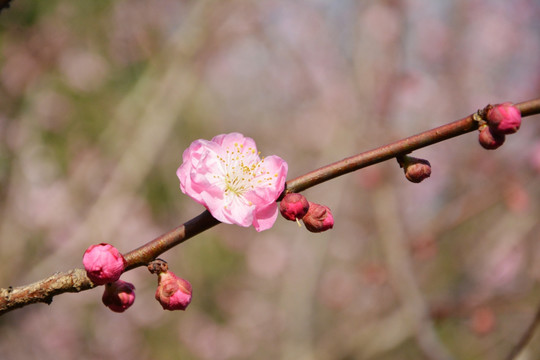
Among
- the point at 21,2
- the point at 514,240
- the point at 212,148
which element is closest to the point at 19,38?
the point at 21,2

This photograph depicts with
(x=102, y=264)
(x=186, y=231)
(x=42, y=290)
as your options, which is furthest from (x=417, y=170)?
(x=42, y=290)

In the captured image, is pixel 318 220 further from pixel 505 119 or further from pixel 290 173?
pixel 290 173

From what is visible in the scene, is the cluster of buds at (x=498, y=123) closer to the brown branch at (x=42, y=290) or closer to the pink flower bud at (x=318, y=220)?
the pink flower bud at (x=318, y=220)

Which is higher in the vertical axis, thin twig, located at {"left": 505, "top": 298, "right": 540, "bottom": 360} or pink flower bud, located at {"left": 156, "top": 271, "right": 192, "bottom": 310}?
pink flower bud, located at {"left": 156, "top": 271, "right": 192, "bottom": 310}

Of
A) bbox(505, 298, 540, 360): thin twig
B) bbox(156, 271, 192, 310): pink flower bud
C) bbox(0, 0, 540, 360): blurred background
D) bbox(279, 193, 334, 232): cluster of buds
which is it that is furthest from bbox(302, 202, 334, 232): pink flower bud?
bbox(0, 0, 540, 360): blurred background

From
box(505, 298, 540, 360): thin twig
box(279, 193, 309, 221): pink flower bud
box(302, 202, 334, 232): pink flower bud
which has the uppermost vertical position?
box(279, 193, 309, 221): pink flower bud

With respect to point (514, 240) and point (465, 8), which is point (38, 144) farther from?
point (465, 8)

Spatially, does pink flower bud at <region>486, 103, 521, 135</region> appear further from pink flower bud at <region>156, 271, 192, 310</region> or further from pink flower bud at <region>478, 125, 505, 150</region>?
pink flower bud at <region>156, 271, 192, 310</region>
